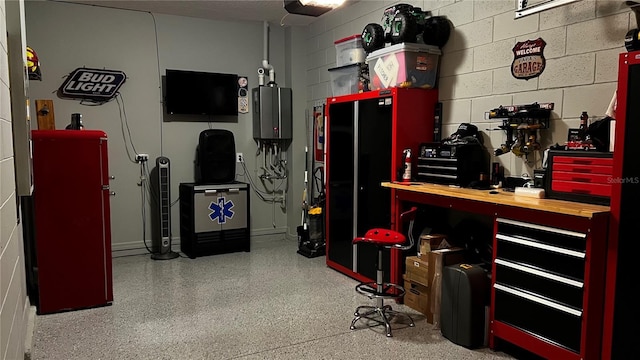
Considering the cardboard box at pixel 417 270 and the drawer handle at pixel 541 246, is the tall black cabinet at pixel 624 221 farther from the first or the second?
the cardboard box at pixel 417 270

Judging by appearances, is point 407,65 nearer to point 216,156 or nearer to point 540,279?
point 540,279

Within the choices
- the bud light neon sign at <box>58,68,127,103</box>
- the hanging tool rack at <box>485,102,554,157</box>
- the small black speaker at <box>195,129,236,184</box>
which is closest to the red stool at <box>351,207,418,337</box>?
the hanging tool rack at <box>485,102,554,157</box>

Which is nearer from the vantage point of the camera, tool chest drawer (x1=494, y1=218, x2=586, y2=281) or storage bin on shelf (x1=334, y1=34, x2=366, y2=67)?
tool chest drawer (x1=494, y1=218, x2=586, y2=281)

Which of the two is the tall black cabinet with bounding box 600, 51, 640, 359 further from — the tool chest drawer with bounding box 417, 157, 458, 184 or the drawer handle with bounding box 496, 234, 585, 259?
the tool chest drawer with bounding box 417, 157, 458, 184

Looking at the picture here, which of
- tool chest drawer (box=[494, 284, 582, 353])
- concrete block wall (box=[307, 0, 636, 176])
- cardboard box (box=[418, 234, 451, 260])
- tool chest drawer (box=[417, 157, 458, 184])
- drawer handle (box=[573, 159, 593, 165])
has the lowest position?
tool chest drawer (box=[494, 284, 582, 353])

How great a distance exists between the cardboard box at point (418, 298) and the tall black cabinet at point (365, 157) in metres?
0.35

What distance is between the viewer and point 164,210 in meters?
5.28

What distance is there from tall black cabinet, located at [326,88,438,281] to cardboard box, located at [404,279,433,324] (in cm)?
35

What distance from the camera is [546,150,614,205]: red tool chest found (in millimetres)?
2508

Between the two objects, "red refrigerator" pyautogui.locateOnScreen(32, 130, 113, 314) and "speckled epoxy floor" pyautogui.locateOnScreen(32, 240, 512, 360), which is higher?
"red refrigerator" pyautogui.locateOnScreen(32, 130, 113, 314)

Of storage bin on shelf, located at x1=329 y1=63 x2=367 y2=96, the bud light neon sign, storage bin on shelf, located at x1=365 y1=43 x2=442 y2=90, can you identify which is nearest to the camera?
storage bin on shelf, located at x1=365 y1=43 x2=442 y2=90

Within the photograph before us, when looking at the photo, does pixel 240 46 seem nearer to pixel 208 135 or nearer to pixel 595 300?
pixel 208 135

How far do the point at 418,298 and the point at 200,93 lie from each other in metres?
3.58

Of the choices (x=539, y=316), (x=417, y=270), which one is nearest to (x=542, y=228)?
(x=539, y=316)
